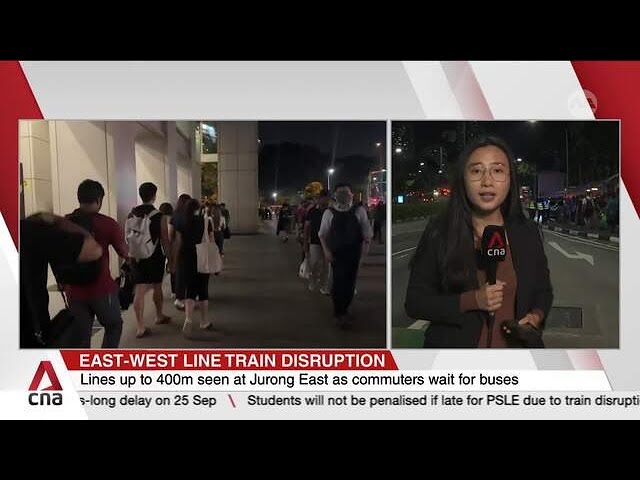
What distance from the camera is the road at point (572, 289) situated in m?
3.66

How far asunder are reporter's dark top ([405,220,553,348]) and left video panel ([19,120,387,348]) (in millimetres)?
282

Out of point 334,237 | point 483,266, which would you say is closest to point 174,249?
point 334,237

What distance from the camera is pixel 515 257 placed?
12.1 ft

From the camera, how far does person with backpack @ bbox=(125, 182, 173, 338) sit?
379 cm

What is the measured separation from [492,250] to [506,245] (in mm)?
108

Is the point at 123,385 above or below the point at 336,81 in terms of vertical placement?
below

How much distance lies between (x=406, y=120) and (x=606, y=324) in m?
2.03

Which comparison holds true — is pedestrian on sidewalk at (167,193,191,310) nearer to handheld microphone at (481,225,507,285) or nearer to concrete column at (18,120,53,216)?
concrete column at (18,120,53,216)

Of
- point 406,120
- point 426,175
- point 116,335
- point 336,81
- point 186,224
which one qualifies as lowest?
point 116,335

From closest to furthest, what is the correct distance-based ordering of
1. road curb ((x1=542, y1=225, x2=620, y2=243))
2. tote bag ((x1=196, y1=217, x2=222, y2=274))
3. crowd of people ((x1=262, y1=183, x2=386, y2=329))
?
road curb ((x1=542, y1=225, x2=620, y2=243)), crowd of people ((x1=262, y1=183, x2=386, y2=329)), tote bag ((x1=196, y1=217, x2=222, y2=274))

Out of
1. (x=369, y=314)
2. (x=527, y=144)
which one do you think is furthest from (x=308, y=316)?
(x=527, y=144)

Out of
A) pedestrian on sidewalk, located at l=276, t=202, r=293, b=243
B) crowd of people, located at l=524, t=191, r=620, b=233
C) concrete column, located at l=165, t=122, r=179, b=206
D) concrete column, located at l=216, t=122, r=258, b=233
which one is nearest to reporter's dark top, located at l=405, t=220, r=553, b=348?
crowd of people, located at l=524, t=191, r=620, b=233

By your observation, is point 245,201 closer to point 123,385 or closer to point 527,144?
point 123,385

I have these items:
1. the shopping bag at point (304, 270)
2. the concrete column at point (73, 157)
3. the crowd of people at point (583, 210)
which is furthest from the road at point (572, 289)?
the concrete column at point (73, 157)
